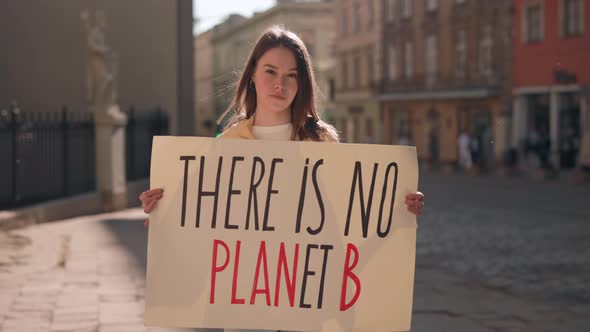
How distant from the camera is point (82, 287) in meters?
6.93

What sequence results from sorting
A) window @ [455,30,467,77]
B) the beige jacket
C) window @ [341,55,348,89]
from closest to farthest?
the beige jacket < window @ [455,30,467,77] < window @ [341,55,348,89]

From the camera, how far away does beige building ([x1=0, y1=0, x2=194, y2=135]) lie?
Answer: 54.6ft

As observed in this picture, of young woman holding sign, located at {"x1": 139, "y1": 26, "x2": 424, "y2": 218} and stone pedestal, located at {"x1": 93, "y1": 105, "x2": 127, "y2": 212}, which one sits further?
stone pedestal, located at {"x1": 93, "y1": 105, "x2": 127, "y2": 212}

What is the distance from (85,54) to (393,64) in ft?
104

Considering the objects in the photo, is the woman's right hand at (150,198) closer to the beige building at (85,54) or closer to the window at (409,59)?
the beige building at (85,54)

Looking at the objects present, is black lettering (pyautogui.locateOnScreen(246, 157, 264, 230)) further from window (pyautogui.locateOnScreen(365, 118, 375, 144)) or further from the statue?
window (pyautogui.locateOnScreen(365, 118, 375, 144))

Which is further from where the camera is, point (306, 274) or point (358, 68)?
point (358, 68)

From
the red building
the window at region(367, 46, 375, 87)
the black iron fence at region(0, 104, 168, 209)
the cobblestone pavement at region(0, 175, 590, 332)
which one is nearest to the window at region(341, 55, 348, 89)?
the window at region(367, 46, 375, 87)

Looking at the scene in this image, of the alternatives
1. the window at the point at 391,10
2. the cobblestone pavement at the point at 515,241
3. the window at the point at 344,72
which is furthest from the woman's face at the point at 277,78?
the window at the point at 344,72

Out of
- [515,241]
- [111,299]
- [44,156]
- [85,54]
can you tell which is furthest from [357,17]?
[111,299]

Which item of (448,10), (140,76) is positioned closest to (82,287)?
(140,76)

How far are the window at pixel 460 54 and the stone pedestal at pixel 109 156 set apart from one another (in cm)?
2729

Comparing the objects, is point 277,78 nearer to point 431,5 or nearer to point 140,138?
point 140,138

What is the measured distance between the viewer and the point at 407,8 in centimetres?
4719
